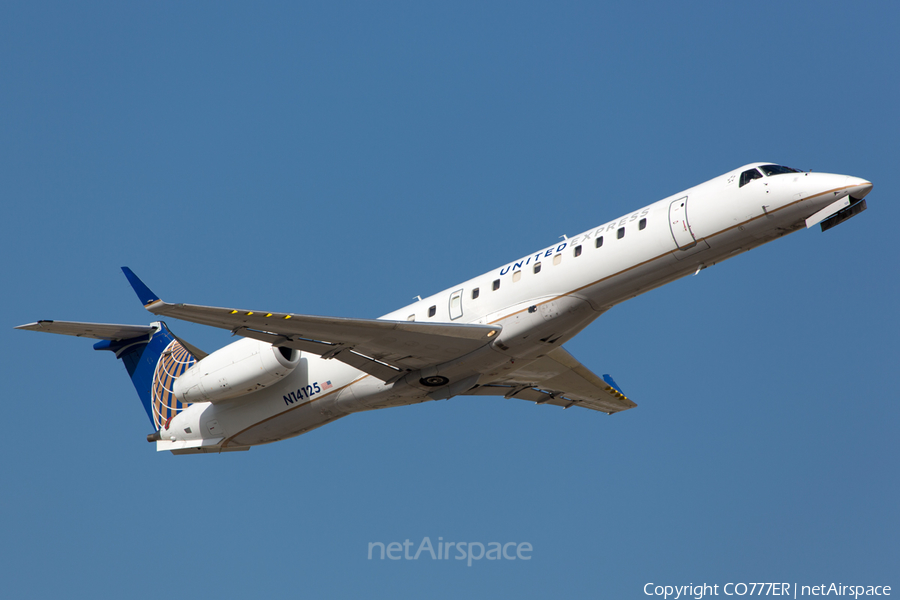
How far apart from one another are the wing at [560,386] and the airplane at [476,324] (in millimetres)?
74

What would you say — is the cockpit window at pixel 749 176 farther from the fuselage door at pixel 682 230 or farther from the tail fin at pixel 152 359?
the tail fin at pixel 152 359

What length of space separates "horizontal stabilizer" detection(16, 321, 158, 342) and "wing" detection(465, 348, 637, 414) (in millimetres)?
8554

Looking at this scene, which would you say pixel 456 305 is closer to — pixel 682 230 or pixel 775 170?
pixel 682 230

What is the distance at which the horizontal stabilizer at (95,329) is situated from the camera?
19219mm

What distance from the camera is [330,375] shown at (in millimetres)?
19469

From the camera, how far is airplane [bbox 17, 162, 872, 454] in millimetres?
16078

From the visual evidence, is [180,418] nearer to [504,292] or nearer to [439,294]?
[439,294]

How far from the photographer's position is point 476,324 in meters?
17.5

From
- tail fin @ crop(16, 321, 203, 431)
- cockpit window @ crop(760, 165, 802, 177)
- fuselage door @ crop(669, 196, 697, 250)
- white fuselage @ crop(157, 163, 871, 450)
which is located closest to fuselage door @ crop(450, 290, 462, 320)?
white fuselage @ crop(157, 163, 871, 450)

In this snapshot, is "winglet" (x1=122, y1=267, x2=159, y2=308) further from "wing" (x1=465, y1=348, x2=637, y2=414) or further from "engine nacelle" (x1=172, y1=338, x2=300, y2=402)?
"wing" (x1=465, y1=348, x2=637, y2=414)

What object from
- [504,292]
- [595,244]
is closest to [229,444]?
[504,292]

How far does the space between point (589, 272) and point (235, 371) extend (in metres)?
7.90

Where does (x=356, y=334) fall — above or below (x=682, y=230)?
below

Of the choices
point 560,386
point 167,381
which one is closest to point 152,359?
point 167,381
